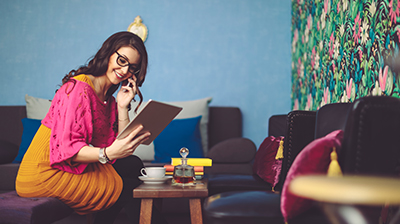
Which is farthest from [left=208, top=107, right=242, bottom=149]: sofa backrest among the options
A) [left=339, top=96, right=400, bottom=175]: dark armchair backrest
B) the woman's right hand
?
[left=339, top=96, right=400, bottom=175]: dark armchair backrest

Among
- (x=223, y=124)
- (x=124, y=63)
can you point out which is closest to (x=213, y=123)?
(x=223, y=124)

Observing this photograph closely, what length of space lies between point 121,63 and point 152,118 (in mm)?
422

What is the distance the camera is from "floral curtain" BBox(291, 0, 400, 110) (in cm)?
154

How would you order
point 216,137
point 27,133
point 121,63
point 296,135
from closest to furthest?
point 296,135 → point 121,63 → point 27,133 → point 216,137

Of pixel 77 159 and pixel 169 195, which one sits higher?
pixel 77 159

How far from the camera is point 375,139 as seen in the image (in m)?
0.98

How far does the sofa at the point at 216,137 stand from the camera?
2549 millimetres

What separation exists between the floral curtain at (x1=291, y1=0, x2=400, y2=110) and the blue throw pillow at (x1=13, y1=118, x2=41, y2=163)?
2.31 meters

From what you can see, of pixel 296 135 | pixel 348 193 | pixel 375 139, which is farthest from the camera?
pixel 296 135

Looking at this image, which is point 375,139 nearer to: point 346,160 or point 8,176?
point 346,160

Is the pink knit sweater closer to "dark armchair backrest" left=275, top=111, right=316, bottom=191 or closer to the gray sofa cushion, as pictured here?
"dark armchair backrest" left=275, top=111, right=316, bottom=191

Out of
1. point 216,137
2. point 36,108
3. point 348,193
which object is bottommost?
point 216,137

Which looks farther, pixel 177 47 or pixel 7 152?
pixel 177 47

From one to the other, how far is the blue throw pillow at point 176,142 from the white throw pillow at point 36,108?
3.46 feet
